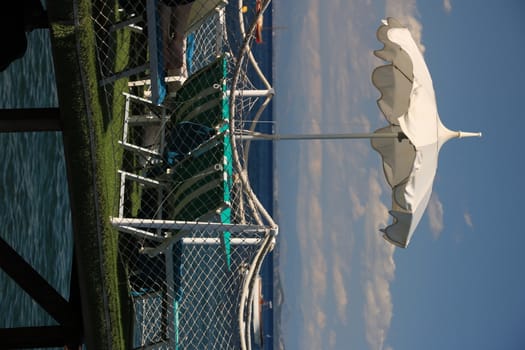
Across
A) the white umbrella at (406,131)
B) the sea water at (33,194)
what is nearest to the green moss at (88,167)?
the white umbrella at (406,131)

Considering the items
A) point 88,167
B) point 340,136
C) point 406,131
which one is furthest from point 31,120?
point 406,131

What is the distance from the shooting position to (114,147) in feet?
14.1

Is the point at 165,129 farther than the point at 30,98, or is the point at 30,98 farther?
the point at 30,98

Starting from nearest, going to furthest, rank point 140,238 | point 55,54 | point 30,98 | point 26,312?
point 55,54 → point 140,238 → point 26,312 → point 30,98

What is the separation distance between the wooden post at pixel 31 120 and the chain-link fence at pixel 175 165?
0.40 m

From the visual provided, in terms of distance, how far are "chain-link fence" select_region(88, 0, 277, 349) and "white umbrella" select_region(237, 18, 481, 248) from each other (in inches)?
13.0

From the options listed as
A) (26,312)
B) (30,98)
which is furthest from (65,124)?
(30,98)

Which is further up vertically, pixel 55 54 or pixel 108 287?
pixel 55 54

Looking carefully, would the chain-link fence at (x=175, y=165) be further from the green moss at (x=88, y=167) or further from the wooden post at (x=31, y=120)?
the wooden post at (x=31, y=120)

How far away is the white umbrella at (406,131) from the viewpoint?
3.91 metres

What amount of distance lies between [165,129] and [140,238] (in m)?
1.21

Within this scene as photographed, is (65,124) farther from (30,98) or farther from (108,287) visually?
(30,98)

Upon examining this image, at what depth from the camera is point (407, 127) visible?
12.5ft

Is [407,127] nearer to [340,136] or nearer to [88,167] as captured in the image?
[340,136]
